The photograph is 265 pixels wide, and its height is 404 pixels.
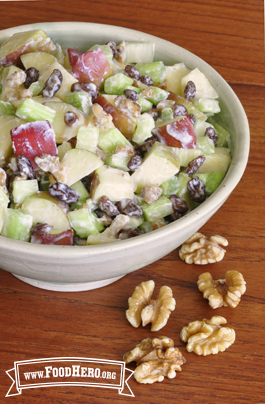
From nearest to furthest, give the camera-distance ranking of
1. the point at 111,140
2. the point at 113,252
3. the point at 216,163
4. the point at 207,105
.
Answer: the point at 113,252 → the point at 111,140 → the point at 216,163 → the point at 207,105

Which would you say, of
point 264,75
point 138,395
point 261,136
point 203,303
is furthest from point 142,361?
point 264,75

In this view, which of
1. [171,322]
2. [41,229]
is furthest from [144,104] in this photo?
[171,322]

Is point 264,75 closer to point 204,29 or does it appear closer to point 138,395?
point 204,29

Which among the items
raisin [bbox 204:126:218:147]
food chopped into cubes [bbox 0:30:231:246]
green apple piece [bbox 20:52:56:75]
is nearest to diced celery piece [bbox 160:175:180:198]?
food chopped into cubes [bbox 0:30:231:246]

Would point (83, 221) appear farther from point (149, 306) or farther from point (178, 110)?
point (178, 110)

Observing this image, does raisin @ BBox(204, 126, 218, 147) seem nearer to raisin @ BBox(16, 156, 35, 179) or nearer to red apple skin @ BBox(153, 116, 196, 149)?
red apple skin @ BBox(153, 116, 196, 149)

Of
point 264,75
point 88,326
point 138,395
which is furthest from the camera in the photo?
point 264,75

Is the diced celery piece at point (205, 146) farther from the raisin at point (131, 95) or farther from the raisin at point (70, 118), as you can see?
the raisin at point (70, 118)

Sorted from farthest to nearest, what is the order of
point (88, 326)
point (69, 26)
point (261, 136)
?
1. point (261, 136)
2. point (69, 26)
3. point (88, 326)
